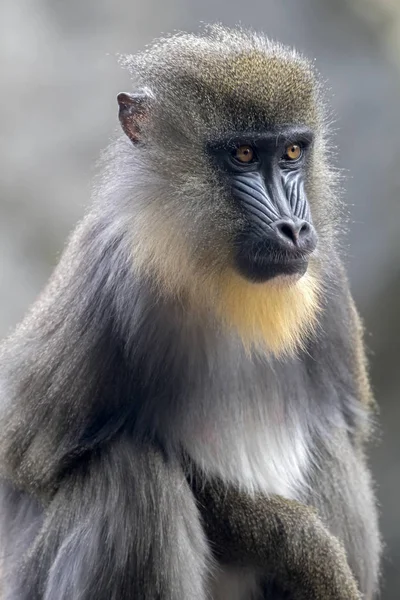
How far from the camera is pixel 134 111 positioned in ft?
10.6

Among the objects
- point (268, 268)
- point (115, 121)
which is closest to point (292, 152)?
point (268, 268)

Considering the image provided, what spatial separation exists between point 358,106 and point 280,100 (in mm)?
3696

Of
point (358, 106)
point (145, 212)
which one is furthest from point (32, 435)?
point (358, 106)

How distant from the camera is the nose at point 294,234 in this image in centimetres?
300

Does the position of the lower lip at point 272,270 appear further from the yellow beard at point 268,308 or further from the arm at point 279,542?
the arm at point 279,542

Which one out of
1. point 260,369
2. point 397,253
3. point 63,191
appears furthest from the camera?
point 63,191

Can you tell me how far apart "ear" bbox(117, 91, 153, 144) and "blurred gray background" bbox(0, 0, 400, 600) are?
3.46m

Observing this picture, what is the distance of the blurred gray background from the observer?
6.45 metres

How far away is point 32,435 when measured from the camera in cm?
340

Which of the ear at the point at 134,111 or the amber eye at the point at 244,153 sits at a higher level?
the ear at the point at 134,111

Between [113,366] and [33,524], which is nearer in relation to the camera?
[113,366]

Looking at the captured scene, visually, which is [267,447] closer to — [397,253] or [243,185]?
[243,185]

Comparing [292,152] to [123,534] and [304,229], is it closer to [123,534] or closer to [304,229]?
[304,229]

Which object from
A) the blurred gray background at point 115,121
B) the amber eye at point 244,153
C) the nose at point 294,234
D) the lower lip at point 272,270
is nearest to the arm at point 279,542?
the lower lip at point 272,270
